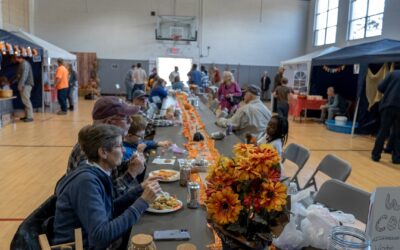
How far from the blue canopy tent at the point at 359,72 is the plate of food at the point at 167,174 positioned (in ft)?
19.2

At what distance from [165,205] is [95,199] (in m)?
0.44

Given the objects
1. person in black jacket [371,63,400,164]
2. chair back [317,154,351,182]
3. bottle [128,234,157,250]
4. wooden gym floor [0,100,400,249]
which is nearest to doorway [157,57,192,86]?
wooden gym floor [0,100,400,249]

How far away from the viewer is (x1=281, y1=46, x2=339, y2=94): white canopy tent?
36.2ft

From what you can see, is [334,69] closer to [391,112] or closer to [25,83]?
[391,112]

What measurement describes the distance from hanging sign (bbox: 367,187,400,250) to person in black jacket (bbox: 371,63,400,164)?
5140 mm

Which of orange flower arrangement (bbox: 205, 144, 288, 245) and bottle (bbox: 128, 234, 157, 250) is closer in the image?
orange flower arrangement (bbox: 205, 144, 288, 245)

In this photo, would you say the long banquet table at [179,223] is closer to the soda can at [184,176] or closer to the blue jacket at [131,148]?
the soda can at [184,176]

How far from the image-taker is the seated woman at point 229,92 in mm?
Answer: 7248

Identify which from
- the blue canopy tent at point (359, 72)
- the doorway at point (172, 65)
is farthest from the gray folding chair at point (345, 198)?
the doorway at point (172, 65)

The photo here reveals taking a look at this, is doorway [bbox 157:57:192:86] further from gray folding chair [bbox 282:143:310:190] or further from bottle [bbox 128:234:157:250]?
bottle [bbox 128:234:157:250]

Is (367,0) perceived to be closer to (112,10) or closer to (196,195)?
(112,10)

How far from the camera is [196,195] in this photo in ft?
5.91

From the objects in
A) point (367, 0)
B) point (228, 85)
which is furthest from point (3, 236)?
point (367, 0)

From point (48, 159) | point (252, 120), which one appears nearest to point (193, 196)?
point (252, 120)
